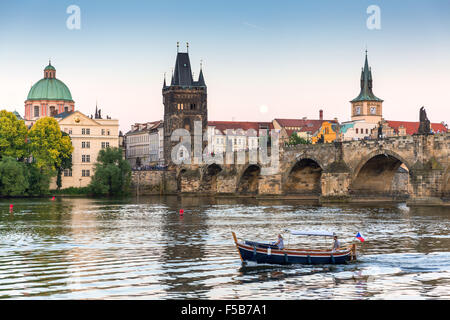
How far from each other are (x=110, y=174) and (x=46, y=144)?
10.1 metres

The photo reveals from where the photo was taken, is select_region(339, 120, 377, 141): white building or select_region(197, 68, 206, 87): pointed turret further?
select_region(339, 120, 377, 141): white building

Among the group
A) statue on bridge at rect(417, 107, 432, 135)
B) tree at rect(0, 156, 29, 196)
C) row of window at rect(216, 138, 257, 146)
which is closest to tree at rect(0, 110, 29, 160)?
tree at rect(0, 156, 29, 196)

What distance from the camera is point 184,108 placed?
13312 centimetres

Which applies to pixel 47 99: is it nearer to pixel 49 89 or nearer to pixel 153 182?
pixel 49 89

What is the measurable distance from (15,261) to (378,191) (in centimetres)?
5006

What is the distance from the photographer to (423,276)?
84.4ft

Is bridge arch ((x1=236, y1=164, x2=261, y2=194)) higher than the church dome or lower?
lower

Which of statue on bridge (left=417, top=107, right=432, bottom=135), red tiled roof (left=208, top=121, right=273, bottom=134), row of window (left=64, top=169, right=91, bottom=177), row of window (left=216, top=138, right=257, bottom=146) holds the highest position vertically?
red tiled roof (left=208, top=121, right=273, bottom=134)

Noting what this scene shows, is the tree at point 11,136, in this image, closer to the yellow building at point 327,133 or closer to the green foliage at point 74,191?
the green foliage at point 74,191

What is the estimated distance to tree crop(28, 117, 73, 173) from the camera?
10019 cm

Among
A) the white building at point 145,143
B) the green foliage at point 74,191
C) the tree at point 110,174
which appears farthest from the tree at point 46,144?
Answer: the white building at point 145,143

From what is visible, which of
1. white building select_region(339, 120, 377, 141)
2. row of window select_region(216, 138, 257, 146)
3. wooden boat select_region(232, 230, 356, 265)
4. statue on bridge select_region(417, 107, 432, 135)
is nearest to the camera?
wooden boat select_region(232, 230, 356, 265)

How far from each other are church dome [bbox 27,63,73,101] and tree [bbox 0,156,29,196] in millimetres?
53803

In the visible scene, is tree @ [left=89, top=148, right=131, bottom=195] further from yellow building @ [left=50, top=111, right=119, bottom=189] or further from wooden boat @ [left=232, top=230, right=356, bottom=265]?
wooden boat @ [left=232, top=230, right=356, bottom=265]
